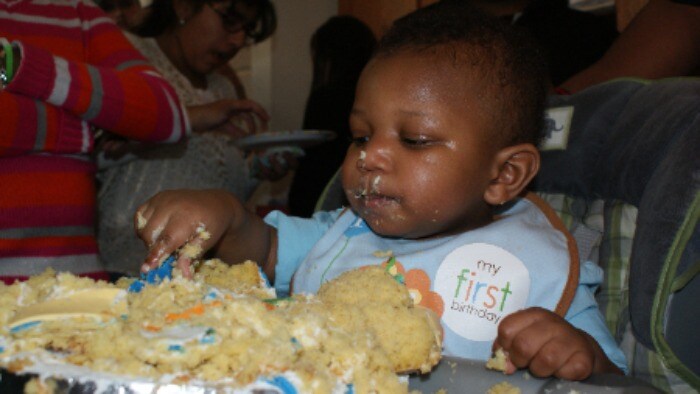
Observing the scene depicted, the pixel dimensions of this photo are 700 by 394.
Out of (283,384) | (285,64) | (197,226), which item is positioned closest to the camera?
(283,384)

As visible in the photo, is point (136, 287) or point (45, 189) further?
point (45, 189)

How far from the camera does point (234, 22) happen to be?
2.17 meters

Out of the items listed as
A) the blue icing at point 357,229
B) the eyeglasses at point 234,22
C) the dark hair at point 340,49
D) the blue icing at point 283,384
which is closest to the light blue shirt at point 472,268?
the blue icing at point 357,229

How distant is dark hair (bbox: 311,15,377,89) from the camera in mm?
3067

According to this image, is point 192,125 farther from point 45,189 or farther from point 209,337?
point 209,337

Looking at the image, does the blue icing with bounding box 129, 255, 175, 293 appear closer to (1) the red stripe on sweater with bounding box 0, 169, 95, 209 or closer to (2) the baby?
(2) the baby

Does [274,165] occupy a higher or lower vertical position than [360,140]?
lower

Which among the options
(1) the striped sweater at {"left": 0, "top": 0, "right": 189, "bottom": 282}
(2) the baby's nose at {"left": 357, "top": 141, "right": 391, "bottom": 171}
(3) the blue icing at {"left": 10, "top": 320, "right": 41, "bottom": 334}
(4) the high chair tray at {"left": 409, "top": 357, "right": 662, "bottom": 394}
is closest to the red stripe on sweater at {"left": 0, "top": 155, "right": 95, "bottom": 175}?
(1) the striped sweater at {"left": 0, "top": 0, "right": 189, "bottom": 282}

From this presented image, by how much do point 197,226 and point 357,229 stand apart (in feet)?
1.11

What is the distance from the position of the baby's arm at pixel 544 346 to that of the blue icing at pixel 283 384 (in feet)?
1.03

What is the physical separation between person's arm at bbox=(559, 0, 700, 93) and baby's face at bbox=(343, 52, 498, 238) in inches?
18.7

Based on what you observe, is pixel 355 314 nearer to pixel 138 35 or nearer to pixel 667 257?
pixel 667 257

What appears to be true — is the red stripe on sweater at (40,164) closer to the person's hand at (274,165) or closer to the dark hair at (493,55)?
the dark hair at (493,55)

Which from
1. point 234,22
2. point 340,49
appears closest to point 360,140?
point 234,22
